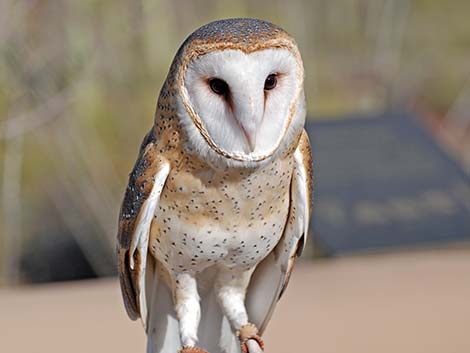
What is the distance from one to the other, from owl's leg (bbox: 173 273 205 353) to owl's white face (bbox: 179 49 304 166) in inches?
14.5

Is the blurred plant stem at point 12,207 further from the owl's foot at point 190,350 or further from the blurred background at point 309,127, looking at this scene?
the owl's foot at point 190,350

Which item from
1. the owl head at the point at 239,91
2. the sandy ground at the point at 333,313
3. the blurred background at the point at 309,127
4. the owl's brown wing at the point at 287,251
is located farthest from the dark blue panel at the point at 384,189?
the owl head at the point at 239,91

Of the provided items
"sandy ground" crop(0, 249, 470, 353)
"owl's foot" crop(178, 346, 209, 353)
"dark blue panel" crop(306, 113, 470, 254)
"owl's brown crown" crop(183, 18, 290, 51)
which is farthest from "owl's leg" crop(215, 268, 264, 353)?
"dark blue panel" crop(306, 113, 470, 254)

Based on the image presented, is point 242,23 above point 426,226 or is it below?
above

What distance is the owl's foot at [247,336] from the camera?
1.90 metres

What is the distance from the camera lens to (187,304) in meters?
1.94

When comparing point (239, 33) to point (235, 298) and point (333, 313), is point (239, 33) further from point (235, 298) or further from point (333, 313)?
point (333, 313)

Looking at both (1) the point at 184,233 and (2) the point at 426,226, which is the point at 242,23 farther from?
(2) the point at 426,226

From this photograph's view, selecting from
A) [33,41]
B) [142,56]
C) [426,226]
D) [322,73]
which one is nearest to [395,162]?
[426,226]

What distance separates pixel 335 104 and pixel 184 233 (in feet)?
13.2

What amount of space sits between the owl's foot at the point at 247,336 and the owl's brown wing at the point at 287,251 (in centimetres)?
12

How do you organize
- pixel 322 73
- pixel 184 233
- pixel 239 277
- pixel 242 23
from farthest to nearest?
pixel 322 73 → pixel 239 277 → pixel 184 233 → pixel 242 23

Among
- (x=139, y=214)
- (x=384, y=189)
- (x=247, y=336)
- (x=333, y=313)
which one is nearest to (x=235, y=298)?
(x=247, y=336)

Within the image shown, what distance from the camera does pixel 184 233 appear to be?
181cm
